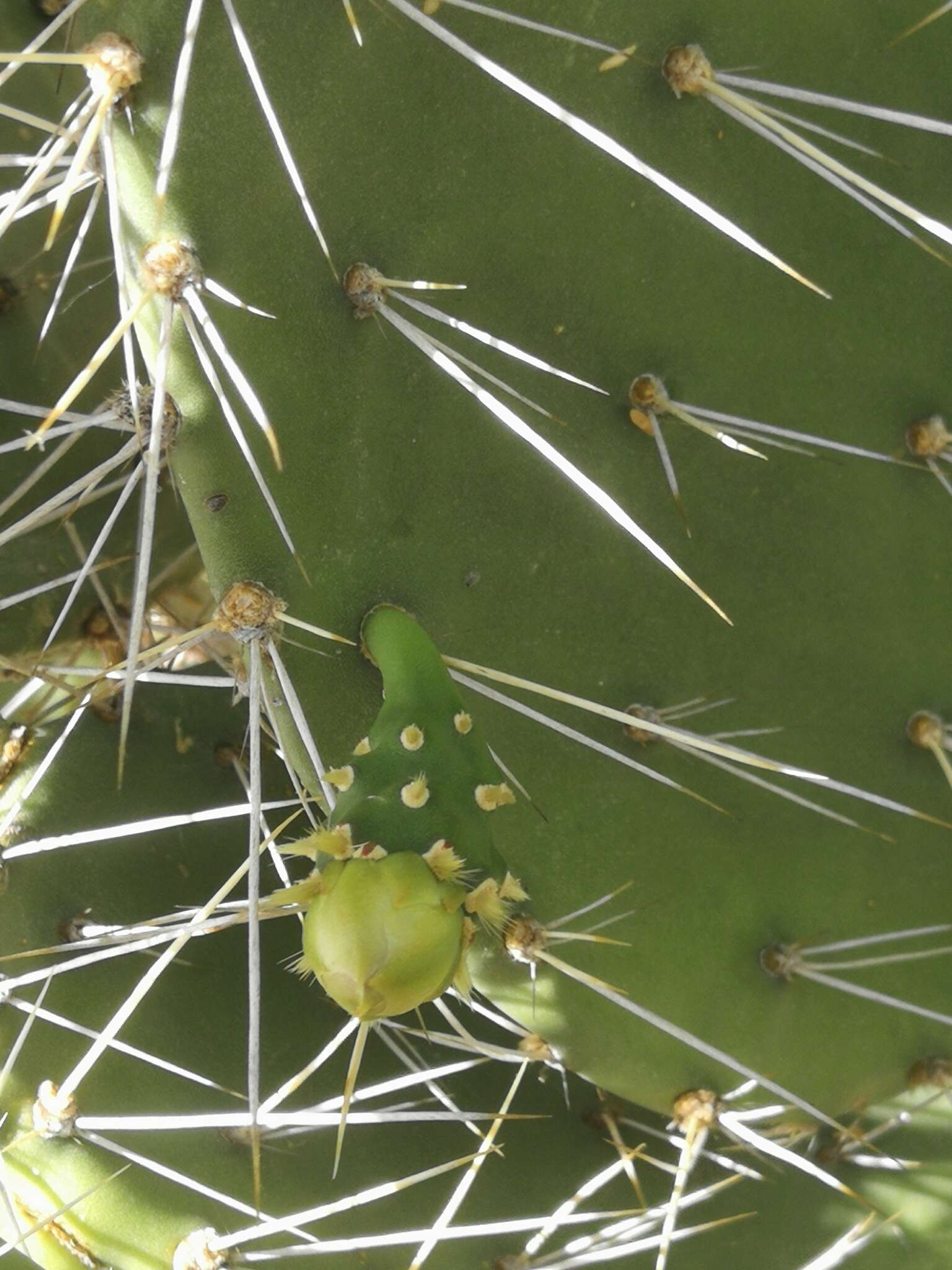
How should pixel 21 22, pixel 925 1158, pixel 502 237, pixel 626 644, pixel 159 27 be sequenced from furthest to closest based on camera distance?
pixel 925 1158 < pixel 21 22 < pixel 626 644 < pixel 502 237 < pixel 159 27

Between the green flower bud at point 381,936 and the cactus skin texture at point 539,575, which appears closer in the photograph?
the green flower bud at point 381,936

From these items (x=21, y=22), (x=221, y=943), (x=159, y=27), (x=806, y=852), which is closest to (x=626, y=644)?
A: (x=806, y=852)

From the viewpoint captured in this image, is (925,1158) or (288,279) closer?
(288,279)

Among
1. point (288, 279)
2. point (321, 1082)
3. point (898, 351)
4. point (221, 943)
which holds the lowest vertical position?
point (321, 1082)

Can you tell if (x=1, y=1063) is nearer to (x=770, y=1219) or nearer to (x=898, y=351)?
(x=770, y=1219)

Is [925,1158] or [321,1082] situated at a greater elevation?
[321,1082]

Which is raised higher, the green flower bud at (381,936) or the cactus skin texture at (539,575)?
the cactus skin texture at (539,575)
